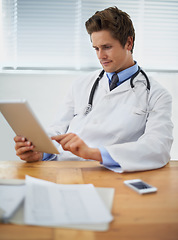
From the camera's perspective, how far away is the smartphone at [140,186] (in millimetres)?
907

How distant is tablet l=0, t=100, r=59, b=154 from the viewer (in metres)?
0.97

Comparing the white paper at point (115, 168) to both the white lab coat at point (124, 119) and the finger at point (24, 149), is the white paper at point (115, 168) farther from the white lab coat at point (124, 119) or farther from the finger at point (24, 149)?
the finger at point (24, 149)

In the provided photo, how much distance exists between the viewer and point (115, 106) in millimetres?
1490

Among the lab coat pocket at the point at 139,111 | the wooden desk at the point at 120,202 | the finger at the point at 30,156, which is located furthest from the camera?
the lab coat pocket at the point at 139,111

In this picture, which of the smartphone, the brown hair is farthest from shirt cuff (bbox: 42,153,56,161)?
the brown hair

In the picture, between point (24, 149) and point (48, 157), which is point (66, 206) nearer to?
point (24, 149)

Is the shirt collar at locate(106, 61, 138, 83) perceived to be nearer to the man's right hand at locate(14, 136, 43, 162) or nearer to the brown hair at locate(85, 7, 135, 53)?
the brown hair at locate(85, 7, 135, 53)

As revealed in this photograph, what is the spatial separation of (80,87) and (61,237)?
1.14 meters

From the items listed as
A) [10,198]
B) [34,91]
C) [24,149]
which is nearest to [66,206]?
[10,198]

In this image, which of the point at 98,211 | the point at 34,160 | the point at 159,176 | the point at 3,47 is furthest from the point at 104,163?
the point at 3,47

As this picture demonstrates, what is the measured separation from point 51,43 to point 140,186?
1.65m

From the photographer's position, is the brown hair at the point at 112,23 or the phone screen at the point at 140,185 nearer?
the phone screen at the point at 140,185

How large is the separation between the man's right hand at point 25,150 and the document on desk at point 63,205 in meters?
0.33

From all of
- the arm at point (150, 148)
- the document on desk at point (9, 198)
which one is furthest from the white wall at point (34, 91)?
the document on desk at point (9, 198)
